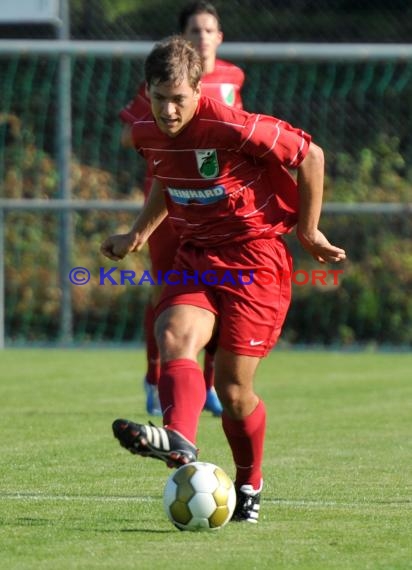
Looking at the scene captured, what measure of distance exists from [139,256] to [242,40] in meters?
2.92

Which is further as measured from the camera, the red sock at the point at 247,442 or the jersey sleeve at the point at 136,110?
the jersey sleeve at the point at 136,110

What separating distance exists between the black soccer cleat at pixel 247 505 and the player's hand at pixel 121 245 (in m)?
1.01

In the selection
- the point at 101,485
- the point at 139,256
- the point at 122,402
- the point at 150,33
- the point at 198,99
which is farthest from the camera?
the point at 150,33

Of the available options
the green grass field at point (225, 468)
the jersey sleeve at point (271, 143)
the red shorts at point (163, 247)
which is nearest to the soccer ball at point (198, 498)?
the green grass field at point (225, 468)

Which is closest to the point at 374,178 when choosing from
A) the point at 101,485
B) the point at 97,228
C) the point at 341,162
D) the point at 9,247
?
the point at 341,162

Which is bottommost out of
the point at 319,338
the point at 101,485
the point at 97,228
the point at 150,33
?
the point at 319,338

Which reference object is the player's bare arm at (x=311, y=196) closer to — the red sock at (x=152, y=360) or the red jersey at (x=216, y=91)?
the red jersey at (x=216, y=91)

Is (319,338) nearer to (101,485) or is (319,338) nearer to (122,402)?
(122,402)

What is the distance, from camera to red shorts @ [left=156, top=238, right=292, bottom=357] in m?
4.91

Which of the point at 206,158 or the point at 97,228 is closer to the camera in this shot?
the point at 206,158

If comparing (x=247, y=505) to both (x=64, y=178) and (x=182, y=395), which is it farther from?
(x=64, y=178)

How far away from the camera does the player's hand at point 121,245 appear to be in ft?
17.4

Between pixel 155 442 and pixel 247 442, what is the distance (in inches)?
32.6

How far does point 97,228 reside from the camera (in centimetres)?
1370
